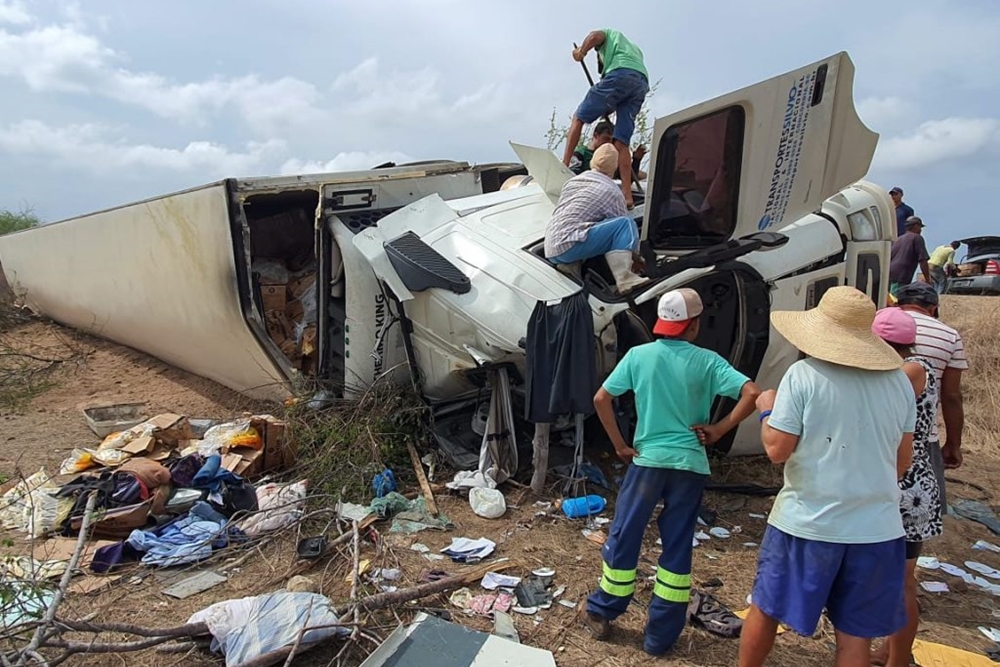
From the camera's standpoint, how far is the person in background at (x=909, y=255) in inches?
302

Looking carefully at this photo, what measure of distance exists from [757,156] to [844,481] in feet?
6.36

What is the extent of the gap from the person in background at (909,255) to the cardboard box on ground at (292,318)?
654cm

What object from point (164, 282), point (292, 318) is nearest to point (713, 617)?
point (292, 318)

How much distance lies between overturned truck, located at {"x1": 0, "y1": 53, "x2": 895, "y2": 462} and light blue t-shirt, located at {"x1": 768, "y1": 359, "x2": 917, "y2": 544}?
1.65 metres

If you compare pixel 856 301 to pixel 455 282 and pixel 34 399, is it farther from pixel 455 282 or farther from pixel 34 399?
pixel 34 399

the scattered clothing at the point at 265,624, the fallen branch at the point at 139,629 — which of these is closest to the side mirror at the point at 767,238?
the scattered clothing at the point at 265,624

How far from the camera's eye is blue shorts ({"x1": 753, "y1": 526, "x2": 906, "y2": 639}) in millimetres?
2078

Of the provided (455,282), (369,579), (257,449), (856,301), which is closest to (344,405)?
(257,449)

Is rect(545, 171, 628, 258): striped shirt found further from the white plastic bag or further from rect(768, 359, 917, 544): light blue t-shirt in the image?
rect(768, 359, 917, 544): light blue t-shirt

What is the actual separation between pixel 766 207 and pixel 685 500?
175 cm

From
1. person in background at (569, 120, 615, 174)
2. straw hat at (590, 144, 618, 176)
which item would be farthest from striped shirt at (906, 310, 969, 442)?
person in background at (569, 120, 615, 174)

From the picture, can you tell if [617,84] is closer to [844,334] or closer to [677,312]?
[677,312]

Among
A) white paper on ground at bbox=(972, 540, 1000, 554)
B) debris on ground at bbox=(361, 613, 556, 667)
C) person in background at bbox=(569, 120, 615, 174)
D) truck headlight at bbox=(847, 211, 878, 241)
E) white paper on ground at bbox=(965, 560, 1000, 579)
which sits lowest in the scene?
white paper on ground at bbox=(972, 540, 1000, 554)

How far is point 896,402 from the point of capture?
209cm
